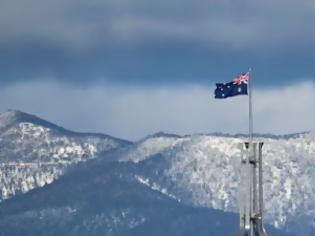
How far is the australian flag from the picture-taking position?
156625mm

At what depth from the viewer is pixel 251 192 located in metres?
153

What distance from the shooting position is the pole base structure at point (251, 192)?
152 m

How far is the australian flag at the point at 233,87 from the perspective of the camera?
156625mm

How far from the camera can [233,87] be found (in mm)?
157375

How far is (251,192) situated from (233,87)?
984 cm

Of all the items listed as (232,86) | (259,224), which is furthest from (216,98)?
(259,224)

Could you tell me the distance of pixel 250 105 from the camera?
153875mm

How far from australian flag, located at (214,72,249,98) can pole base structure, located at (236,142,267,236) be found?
250 inches

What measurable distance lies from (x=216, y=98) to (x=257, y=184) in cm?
843

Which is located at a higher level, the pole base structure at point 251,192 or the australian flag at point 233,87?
the australian flag at point 233,87

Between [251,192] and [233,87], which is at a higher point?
[233,87]

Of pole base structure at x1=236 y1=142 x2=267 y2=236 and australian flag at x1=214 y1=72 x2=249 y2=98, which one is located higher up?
australian flag at x1=214 y1=72 x2=249 y2=98

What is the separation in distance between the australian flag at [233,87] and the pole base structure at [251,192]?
634 centimetres

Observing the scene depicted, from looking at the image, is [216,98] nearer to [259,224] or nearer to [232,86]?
[232,86]
